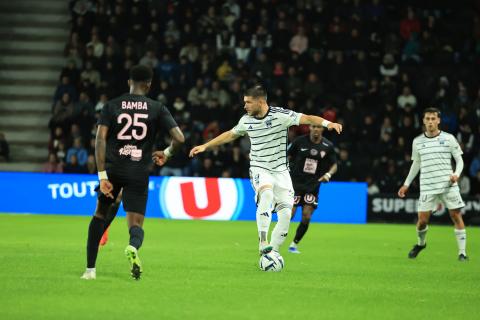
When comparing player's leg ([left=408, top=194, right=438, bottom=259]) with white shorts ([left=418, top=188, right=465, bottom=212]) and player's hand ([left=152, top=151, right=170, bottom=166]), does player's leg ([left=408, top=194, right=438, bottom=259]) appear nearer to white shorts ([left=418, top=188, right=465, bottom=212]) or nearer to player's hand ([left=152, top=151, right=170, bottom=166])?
white shorts ([left=418, top=188, right=465, bottom=212])

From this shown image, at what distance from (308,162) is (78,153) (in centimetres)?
1121

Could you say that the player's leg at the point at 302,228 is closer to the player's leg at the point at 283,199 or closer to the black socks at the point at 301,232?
the black socks at the point at 301,232

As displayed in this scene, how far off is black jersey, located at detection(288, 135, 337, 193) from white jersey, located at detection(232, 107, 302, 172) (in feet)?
11.8

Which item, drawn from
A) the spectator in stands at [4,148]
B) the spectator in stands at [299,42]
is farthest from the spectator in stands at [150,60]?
the spectator in stands at [4,148]

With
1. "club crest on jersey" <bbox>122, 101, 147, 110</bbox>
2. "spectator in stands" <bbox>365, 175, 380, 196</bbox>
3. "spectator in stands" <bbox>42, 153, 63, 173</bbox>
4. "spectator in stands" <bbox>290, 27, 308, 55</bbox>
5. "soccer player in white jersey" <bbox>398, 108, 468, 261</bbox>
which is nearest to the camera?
"club crest on jersey" <bbox>122, 101, 147, 110</bbox>

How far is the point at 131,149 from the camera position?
962cm

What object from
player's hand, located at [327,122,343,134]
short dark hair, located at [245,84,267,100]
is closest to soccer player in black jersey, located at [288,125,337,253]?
short dark hair, located at [245,84,267,100]

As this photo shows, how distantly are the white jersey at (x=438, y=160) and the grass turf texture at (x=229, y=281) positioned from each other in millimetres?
1118

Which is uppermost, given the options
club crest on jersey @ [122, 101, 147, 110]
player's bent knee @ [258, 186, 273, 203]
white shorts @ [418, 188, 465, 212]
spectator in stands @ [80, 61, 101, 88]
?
spectator in stands @ [80, 61, 101, 88]

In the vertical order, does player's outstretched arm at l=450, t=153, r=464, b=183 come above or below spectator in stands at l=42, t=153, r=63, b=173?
above

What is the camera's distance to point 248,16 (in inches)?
1120

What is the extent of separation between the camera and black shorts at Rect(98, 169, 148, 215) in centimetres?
957

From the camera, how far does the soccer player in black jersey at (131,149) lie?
376 inches

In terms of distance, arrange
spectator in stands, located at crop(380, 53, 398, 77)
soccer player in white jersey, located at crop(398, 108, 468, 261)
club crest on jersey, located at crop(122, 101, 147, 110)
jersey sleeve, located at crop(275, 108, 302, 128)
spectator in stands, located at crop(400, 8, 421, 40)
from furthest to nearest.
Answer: spectator in stands, located at crop(400, 8, 421, 40) < spectator in stands, located at crop(380, 53, 398, 77) < soccer player in white jersey, located at crop(398, 108, 468, 261) < jersey sleeve, located at crop(275, 108, 302, 128) < club crest on jersey, located at crop(122, 101, 147, 110)
